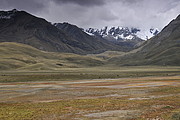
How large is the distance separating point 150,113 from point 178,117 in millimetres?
3690

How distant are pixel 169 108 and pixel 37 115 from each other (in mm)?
15434

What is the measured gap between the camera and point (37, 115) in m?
25.5

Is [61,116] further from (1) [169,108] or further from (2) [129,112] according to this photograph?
(1) [169,108]

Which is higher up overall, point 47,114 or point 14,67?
point 14,67

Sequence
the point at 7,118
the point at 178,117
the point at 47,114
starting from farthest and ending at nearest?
the point at 47,114 → the point at 7,118 → the point at 178,117

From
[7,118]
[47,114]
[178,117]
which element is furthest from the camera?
[47,114]

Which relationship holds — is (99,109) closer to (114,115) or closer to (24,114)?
(114,115)

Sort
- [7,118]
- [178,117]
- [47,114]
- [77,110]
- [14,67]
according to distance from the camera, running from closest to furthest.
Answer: [178,117] < [7,118] < [47,114] < [77,110] < [14,67]

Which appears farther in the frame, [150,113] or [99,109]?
[99,109]

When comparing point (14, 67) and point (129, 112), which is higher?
point (14, 67)

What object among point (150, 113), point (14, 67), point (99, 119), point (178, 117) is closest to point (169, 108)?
point (150, 113)

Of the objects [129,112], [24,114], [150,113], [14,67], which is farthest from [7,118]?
[14,67]

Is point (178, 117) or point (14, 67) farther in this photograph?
point (14, 67)

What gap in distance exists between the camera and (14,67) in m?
196
